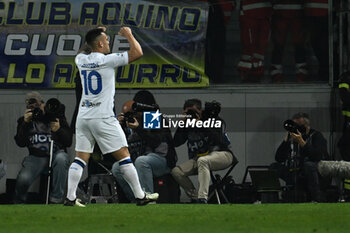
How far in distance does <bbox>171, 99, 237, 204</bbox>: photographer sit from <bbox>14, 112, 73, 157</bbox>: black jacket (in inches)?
60.6

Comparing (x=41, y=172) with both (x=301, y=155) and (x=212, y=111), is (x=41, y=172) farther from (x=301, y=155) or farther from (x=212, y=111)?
(x=301, y=155)

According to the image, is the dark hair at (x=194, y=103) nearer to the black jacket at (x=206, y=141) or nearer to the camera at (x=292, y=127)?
the black jacket at (x=206, y=141)

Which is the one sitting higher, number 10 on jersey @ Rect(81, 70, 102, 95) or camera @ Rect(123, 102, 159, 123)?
number 10 on jersey @ Rect(81, 70, 102, 95)

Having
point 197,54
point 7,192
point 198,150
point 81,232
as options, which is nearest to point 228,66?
point 197,54

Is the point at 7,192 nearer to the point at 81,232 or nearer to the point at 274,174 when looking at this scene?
the point at 274,174

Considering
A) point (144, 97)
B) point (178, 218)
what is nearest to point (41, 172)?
point (144, 97)

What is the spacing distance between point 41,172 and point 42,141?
1.49ft

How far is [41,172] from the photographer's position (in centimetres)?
1452

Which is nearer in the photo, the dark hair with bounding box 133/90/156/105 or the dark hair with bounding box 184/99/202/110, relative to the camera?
the dark hair with bounding box 184/99/202/110

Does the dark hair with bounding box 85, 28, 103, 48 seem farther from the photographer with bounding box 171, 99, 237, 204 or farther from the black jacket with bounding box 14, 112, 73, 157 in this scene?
the photographer with bounding box 171, 99, 237, 204

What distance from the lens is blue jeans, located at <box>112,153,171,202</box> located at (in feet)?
46.4

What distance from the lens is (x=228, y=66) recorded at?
15375 mm

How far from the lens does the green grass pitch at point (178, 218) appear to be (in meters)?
9.09

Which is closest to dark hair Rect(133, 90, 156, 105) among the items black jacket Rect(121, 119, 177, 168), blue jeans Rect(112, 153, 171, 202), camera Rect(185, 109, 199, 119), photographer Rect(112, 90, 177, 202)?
photographer Rect(112, 90, 177, 202)
